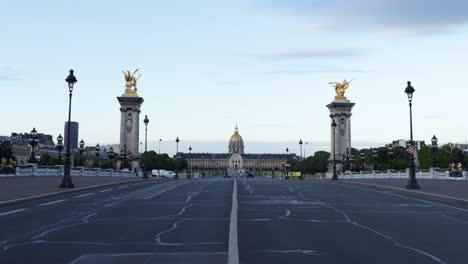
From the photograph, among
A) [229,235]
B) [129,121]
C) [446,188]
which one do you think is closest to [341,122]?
[129,121]

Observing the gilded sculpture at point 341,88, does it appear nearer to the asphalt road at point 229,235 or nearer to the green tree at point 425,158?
the green tree at point 425,158

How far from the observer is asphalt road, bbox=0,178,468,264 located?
39.5 feet

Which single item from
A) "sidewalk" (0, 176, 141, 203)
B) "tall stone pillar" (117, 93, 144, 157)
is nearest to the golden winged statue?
"tall stone pillar" (117, 93, 144, 157)

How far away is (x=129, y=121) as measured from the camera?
408 feet

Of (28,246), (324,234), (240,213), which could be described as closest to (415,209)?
(240,213)

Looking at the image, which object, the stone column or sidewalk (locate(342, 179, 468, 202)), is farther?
the stone column

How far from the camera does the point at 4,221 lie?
1875 centimetres

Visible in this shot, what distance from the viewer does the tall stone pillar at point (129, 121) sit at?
124 metres

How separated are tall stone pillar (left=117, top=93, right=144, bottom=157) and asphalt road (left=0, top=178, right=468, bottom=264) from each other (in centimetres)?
9979

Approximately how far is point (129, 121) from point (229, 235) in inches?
4378

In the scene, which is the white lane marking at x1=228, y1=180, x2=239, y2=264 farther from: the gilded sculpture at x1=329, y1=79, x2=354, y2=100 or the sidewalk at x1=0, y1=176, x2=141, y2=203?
the gilded sculpture at x1=329, y1=79, x2=354, y2=100

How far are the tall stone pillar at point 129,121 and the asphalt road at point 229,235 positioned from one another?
99790mm

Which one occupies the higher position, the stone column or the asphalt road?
the stone column

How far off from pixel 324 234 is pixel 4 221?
953 centimetres
